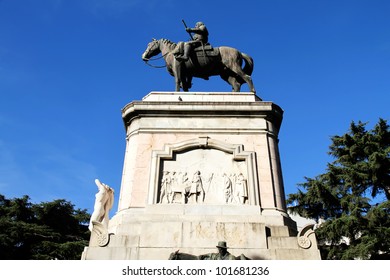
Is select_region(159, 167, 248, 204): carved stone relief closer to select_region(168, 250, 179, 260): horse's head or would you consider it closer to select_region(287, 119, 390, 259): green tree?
select_region(168, 250, 179, 260): horse's head

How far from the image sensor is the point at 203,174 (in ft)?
30.7

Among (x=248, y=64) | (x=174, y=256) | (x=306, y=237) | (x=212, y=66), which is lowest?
(x=174, y=256)

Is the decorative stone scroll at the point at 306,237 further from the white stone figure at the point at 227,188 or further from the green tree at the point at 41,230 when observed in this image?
the green tree at the point at 41,230

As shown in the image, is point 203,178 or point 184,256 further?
point 203,178

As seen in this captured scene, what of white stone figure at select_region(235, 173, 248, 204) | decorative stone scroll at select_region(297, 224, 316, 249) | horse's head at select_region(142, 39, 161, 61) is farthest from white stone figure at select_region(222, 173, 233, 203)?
horse's head at select_region(142, 39, 161, 61)

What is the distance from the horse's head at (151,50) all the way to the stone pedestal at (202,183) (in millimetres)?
2951

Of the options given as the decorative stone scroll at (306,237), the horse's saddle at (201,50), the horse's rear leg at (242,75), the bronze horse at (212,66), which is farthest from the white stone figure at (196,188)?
the horse's saddle at (201,50)

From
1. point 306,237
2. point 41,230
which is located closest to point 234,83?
point 306,237

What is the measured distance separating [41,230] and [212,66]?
25645mm

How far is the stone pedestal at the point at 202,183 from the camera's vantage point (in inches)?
314

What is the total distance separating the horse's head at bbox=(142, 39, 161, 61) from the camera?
13.6 m

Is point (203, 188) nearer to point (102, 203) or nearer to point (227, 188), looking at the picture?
point (227, 188)

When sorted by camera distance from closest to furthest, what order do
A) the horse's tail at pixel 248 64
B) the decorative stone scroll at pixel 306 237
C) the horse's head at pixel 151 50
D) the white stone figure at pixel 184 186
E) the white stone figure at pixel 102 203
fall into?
the decorative stone scroll at pixel 306 237
the white stone figure at pixel 184 186
the white stone figure at pixel 102 203
the horse's tail at pixel 248 64
the horse's head at pixel 151 50
